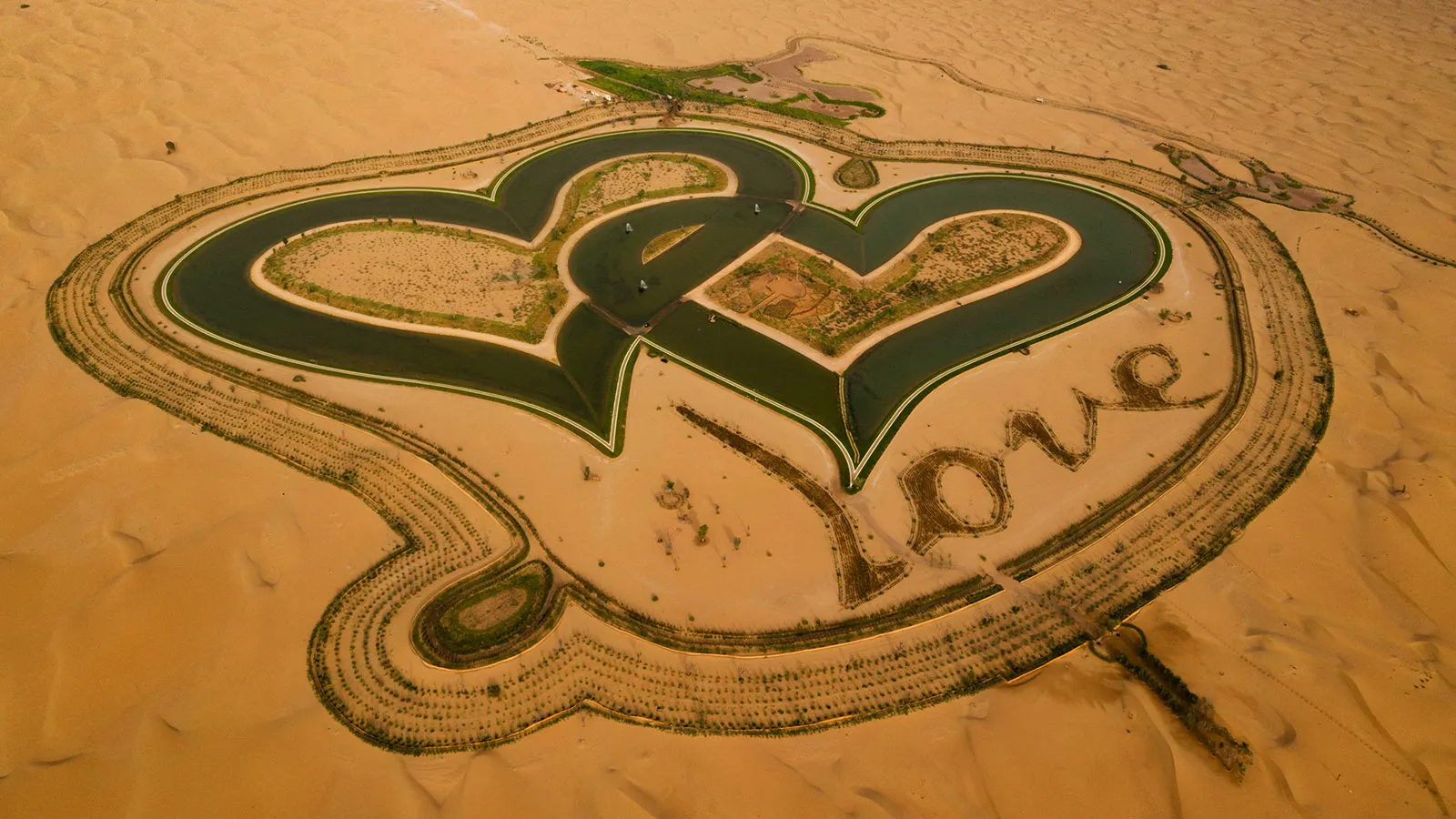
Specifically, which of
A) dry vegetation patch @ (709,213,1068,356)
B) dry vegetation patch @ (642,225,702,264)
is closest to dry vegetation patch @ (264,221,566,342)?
dry vegetation patch @ (642,225,702,264)

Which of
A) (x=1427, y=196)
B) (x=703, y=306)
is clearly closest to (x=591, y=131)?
(x=703, y=306)

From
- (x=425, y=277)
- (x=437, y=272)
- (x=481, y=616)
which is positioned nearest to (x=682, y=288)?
(x=437, y=272)

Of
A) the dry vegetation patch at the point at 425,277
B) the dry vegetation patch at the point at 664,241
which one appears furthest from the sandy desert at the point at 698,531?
the dry vegetation patch at the point at 425,277

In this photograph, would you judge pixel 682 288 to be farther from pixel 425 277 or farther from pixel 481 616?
pixel 481 616

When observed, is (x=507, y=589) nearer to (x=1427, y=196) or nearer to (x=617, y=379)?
(x=617, y=379)

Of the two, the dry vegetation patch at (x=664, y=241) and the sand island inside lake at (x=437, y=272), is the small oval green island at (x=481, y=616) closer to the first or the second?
the sand island inside lake at (x=437, y=272)
